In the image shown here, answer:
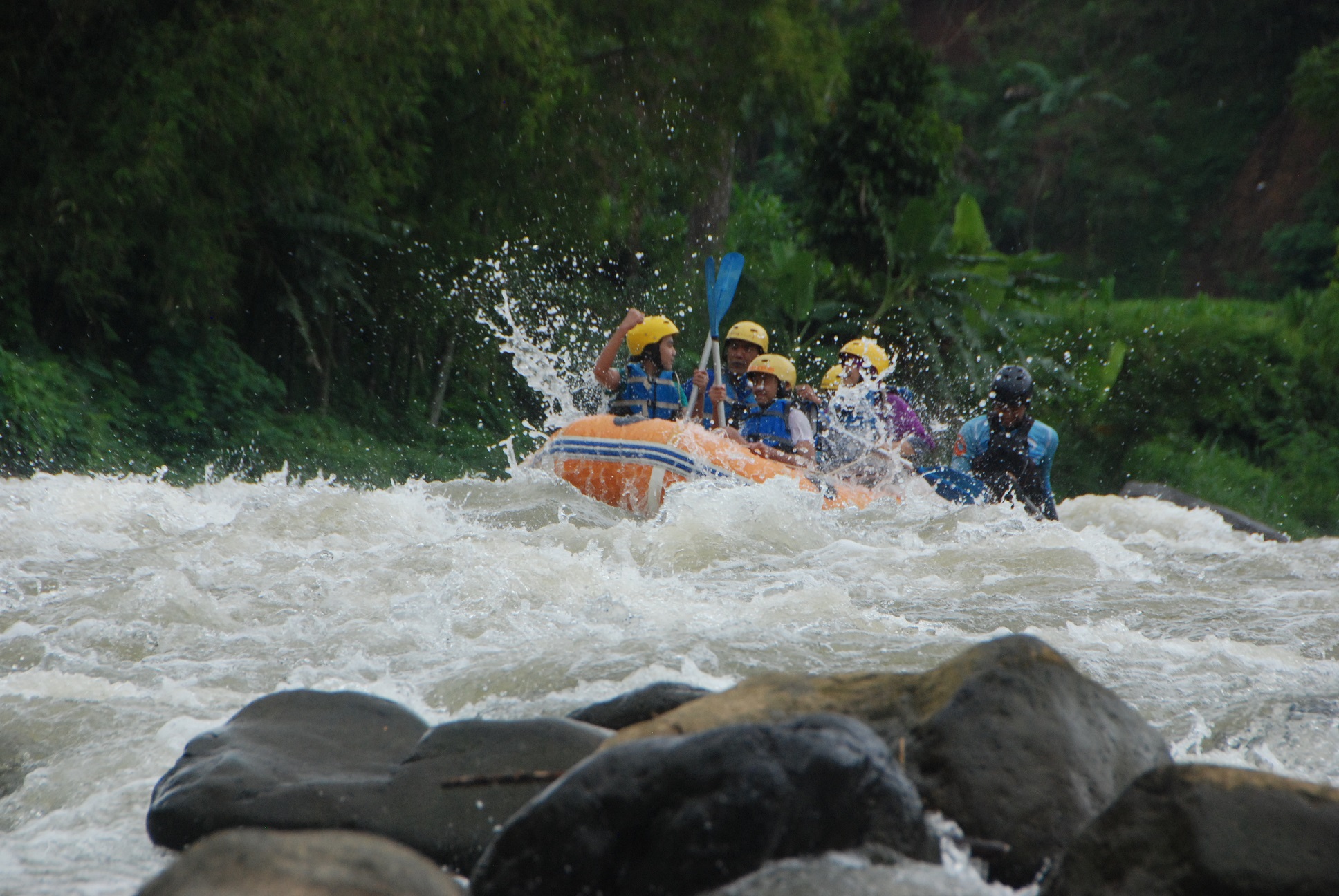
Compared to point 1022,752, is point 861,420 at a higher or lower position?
higher

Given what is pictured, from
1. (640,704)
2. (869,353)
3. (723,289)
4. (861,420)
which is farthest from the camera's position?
(723,289)

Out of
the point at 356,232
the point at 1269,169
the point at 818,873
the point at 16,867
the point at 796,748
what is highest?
the point at 1269,169

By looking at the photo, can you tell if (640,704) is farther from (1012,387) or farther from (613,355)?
(613,355)

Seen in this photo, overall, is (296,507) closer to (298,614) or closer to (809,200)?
(298,614)

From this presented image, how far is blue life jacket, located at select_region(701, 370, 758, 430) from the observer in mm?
8141

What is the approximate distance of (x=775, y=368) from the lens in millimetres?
7914

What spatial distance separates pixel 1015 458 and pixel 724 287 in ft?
9.23

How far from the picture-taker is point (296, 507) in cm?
656

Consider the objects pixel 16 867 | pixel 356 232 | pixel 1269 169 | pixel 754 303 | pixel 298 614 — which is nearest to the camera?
pixel 16 867

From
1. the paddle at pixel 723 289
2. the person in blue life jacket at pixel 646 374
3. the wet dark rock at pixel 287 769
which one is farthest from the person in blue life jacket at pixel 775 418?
the wet dark rock at pixel 287 769

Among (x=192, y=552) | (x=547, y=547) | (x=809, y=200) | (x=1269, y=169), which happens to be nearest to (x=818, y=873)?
(x=547, y=547)

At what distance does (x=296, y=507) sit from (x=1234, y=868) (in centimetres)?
522

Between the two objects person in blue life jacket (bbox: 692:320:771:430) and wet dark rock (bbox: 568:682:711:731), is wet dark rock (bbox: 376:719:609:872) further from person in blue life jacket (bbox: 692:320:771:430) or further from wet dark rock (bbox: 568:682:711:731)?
person in blue life jacket (bbox: 692:320:771:430)

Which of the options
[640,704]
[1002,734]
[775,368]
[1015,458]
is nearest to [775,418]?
[775,368]
